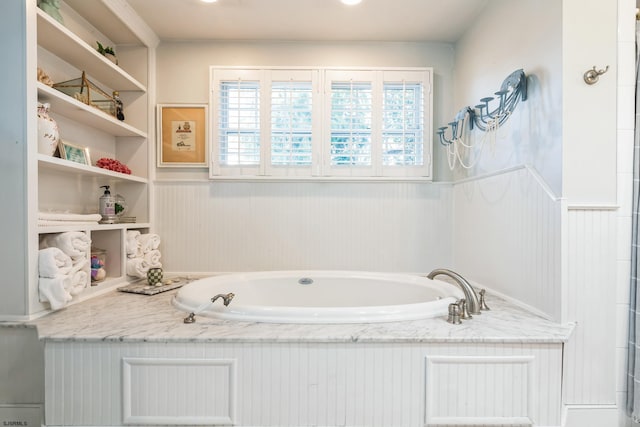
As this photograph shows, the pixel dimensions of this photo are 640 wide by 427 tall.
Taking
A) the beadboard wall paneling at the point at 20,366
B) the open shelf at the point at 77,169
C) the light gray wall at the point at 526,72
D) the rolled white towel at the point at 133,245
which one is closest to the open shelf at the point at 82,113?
the open shelf at the point at 77,169

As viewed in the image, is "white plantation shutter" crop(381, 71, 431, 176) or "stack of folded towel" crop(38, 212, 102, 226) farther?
"white plantation shutter" crop(381, 71, 431, 176)

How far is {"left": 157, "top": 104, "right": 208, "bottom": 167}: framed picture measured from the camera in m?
2.30

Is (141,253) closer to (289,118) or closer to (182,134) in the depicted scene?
(182,134)

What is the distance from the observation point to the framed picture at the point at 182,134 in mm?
2303

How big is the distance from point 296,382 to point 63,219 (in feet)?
4.38

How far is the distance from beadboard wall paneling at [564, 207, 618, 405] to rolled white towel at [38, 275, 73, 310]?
2.18 m

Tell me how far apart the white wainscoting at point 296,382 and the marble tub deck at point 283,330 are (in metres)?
0.03

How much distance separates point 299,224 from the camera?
2.32 m

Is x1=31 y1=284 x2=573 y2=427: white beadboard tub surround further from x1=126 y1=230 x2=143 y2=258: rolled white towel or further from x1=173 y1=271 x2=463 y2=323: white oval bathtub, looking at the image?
x1=126 y1=230 x2=143 y2=258: rolled white towel

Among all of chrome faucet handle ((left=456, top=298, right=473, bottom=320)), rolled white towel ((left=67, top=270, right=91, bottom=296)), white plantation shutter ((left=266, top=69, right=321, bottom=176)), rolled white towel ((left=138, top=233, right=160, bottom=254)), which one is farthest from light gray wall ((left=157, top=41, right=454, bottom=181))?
chrome faucet handle ((left=456, top=298, right=473, bottom=320))

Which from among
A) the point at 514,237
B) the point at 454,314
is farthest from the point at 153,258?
the point at 514,237

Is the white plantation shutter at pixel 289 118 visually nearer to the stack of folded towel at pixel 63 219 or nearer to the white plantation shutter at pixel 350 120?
the white plantation shutter at pixel 350 120

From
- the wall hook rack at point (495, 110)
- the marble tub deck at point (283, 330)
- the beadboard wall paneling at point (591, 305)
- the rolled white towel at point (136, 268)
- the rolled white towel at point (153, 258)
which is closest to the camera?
the marble tub deck at point (283, 330)

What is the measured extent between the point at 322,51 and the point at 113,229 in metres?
1.85
